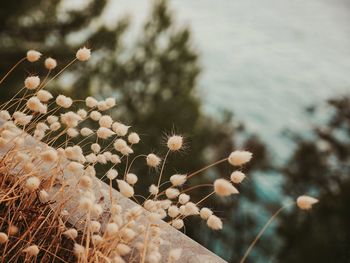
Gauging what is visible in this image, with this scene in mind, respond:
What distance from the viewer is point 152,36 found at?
9.83 metres

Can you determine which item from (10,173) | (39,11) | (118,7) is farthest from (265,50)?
(10,173)

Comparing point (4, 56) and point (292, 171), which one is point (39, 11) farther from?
point (292, 171)

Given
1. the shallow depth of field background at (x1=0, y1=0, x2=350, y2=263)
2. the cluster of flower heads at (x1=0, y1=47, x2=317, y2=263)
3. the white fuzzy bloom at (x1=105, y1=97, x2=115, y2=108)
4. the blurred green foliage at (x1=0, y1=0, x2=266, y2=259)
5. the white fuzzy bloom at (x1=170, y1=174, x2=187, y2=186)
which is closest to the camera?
the cluster of flower heads at (x1=0, y1=47, x2=317, y2=263)

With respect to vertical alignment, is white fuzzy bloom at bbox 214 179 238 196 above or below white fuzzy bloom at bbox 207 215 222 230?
above

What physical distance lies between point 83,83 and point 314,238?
260 inches

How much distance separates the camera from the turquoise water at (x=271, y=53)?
23016 mm

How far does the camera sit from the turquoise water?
23.0 m

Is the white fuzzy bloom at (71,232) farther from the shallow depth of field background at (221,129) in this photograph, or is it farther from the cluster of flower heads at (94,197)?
the shallow depth of field background at (221,129)

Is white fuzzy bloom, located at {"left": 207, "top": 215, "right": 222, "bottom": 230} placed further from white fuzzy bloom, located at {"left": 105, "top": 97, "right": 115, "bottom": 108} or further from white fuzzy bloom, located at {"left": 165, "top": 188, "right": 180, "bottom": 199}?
white fuzzy bloom, located at {"left": 105, "top": 97, "right": 115, "bottom": 108}

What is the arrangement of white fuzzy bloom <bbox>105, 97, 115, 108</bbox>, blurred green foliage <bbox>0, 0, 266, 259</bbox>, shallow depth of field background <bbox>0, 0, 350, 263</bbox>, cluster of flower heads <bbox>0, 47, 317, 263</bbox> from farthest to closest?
shallow depth of field background <bbox>0, 0, 350, 263</bbox> → blurred green foliage <bbox>0, 0, 266, 259</bbox> → white fuzzy bloom <bbox>105, 97, 115, 108</bbox> → cluster of flower heads <bbox>0, 47, 317, 263</bbox>

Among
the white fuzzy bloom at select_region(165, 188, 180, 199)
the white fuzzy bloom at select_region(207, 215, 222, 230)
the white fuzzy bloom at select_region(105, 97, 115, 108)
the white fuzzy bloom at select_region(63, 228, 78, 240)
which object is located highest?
the white fuzzy bloom at select_region(105, 97, 115, 108)

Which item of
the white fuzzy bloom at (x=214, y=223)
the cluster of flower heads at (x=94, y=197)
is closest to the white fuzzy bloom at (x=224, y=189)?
the cluster of flower heads at (x=94, y=197)

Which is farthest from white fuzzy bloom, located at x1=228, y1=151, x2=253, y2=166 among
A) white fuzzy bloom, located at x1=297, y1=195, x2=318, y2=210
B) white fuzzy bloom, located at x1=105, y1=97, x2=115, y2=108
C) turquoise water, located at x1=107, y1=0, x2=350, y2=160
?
turquoise water, located at x1=107, y1=0, x2=350, y2=160

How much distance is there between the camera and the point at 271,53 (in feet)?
87.6
